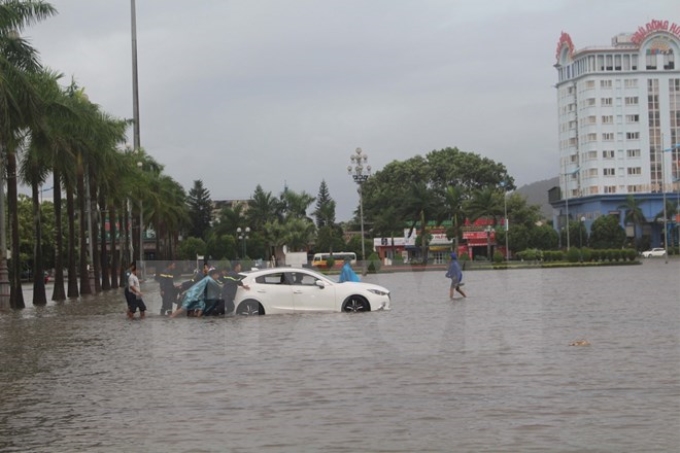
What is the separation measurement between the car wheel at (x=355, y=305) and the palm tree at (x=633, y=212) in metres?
104

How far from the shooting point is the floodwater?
959cm

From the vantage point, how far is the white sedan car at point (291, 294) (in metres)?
26.7

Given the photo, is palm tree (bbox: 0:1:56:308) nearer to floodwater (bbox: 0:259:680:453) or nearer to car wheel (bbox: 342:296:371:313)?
floodwater (bbox: 0:259:680:453)

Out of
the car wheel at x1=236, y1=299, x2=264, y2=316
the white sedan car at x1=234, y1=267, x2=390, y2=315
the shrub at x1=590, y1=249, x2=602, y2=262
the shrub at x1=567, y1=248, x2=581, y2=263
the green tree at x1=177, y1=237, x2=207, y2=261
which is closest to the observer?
the white sedan car at x1=234, y1=267, x2=390, y2=315

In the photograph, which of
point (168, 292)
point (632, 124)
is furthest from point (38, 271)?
point (632, 124)

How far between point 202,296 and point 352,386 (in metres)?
15.5

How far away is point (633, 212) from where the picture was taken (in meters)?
126

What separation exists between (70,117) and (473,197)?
253ft

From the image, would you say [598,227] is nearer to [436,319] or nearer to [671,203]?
→ [671,203]

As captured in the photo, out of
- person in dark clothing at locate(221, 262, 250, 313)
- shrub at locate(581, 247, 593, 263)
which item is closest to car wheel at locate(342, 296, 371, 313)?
person in dark clothing at locate(221, 262, 250, 313)

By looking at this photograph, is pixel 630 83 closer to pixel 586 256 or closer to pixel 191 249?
pixel 586 256

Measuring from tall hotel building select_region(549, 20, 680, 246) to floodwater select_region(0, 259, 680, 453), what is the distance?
11073 cm

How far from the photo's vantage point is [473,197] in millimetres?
113125

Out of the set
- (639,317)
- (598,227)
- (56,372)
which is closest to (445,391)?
(56,372)
